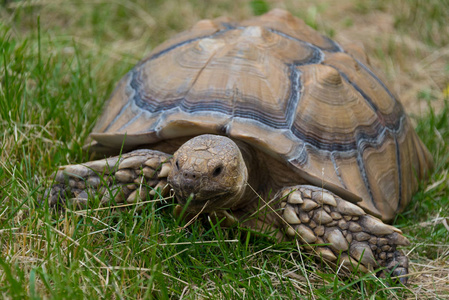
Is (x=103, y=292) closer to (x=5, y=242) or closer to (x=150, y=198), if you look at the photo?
(x=5, y=242)

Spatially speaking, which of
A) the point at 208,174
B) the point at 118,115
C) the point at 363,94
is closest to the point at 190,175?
the point at 208,174

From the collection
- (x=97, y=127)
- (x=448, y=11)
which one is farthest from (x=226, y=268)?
(x=448, y=11)

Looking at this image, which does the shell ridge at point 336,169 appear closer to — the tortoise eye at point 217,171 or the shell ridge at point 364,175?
the shell ridge at point 364,175

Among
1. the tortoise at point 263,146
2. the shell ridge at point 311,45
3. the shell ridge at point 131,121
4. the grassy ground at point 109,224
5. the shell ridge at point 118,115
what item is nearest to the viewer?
the grassy ground at point 109,224

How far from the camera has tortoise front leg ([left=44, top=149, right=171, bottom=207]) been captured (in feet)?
9.07

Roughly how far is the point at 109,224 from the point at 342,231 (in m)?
1.17

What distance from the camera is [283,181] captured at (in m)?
2.93

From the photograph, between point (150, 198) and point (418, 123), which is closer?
point (150, 198)

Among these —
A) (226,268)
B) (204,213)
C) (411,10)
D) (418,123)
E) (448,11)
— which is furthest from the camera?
(411,10)

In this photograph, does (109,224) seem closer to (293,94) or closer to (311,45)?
(293,94)

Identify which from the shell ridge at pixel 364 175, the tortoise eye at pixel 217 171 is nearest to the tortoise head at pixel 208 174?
the tortoise eye at pixel 217 171

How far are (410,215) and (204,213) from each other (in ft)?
4.93

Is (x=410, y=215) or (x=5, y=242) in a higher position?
(x=5, y=242)

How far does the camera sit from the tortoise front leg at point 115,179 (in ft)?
9.07
